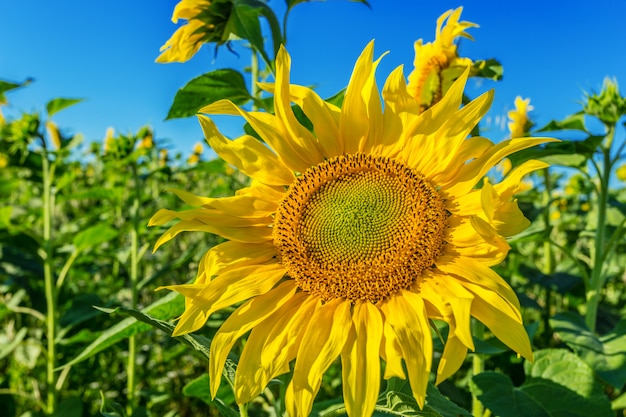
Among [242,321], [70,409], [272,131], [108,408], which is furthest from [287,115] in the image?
[70,409]

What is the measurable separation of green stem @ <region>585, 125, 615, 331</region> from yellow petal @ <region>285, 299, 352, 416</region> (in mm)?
1261

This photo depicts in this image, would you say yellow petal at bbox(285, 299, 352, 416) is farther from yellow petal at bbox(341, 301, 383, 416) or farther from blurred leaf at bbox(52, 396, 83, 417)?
blurred leaf at bbox(52, 396, 83, 417)

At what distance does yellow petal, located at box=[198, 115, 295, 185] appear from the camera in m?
1.31

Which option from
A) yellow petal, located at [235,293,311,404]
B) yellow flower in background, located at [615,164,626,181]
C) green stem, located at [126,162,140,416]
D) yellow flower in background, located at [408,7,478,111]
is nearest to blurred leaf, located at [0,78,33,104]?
green stem, located at [126,162,140,416]

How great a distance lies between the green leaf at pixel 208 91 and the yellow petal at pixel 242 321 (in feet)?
2.05

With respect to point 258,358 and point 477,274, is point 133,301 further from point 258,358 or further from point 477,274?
point 477,274

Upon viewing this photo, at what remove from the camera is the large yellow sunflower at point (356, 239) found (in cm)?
108

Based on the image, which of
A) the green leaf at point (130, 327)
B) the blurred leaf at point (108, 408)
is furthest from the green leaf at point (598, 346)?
the blurred leaf at point (108, 408)

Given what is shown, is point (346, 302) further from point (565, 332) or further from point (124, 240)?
point (124, 240)

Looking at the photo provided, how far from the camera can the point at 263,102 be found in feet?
5.62

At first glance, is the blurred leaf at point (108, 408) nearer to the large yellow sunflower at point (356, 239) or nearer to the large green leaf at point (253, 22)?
the large yellow sunflower at point (356, 239)

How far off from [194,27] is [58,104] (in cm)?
145

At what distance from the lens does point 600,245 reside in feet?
7.02

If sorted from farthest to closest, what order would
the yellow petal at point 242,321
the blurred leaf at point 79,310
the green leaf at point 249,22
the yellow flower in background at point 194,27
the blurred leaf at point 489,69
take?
the blurred leaf at point 79,310, the blurred leaf at point 489,69, the yellow flower in background at point 194,27, the green leaf at point 249,22, the yellow petal at point 242,321
